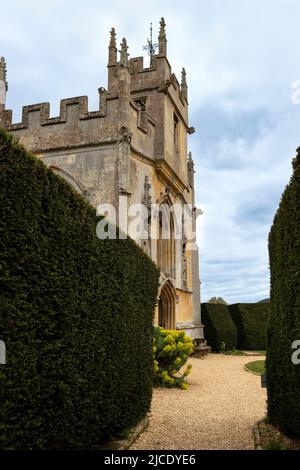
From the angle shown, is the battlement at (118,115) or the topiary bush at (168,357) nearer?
the topiary bush at (168,357)

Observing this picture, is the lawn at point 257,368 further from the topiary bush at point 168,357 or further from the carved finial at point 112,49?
the carved finial at point 112,49

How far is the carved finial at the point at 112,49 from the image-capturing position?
1616 cm

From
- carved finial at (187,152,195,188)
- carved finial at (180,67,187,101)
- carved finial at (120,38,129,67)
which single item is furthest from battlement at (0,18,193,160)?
carved finial at (187,152,195,188)

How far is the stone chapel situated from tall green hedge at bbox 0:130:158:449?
25.0 feet

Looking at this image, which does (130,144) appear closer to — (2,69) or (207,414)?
(2,69)

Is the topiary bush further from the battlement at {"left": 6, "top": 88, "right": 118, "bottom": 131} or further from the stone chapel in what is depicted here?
the battlement at {"left": 6, "top": 88, "right": 118, "bottom": 131}

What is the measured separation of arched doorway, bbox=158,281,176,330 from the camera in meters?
17.2

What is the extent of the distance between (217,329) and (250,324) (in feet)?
9.06

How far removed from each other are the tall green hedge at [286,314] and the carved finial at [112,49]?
12349 millimetres

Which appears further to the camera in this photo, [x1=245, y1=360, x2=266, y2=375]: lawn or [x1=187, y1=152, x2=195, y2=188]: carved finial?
[x1=187, y1=152, x2=195, y2=188]: carved finial

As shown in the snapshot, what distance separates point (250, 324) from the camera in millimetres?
23109

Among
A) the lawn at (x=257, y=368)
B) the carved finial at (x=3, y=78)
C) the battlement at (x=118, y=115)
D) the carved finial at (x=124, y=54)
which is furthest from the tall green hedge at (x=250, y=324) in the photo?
the carved finial at (x=3, y=78)

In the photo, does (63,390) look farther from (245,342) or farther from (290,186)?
(245,342)

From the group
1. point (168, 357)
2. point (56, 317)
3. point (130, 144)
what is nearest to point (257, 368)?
point (168, 357)
